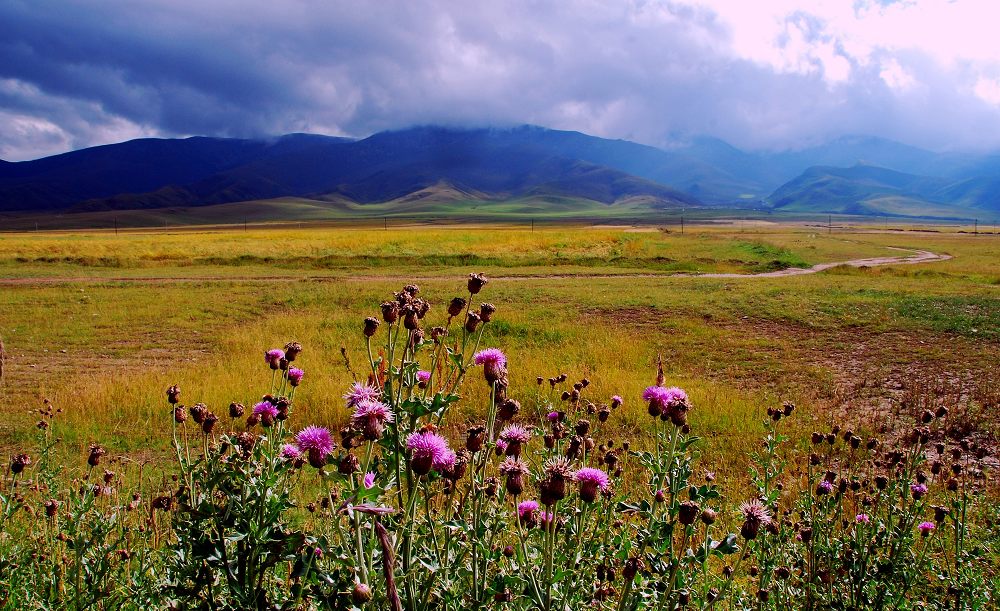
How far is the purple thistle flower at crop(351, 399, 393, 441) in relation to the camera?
210cm

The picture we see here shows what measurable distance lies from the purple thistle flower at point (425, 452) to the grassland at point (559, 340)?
5214 mm

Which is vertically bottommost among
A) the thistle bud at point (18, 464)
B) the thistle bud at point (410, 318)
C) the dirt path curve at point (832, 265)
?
the dirt path curve at point (832, 265)

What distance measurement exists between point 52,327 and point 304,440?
697 inches

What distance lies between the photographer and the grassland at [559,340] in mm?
9062

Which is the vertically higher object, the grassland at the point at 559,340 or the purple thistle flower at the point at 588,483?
the purple thistle flower at the point at 588,483

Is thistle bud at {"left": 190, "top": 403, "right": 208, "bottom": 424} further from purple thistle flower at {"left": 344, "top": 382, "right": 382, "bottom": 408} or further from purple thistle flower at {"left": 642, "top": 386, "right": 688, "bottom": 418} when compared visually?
purple thistle flower at {"left": 642, "top": 386, "right": 688, "bottom": 418}

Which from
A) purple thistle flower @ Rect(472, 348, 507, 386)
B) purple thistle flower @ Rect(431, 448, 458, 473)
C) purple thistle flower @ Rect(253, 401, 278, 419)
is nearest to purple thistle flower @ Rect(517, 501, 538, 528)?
purple thistle flower @ Rect(431, 448, 458, 473)

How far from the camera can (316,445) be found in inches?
93.4

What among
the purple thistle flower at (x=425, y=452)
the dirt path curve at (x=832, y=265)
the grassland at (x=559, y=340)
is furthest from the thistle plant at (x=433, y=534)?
the dirt path curve at (x=832, y=265)

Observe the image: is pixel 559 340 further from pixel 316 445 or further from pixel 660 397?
pixel 316 445

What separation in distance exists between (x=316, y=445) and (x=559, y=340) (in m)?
12.3


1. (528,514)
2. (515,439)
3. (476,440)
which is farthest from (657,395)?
→ (476,440)

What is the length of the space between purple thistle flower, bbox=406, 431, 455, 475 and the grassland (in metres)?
5.21

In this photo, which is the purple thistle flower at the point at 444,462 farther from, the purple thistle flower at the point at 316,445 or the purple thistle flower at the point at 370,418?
the purple thistle flower at the point at 316,445
